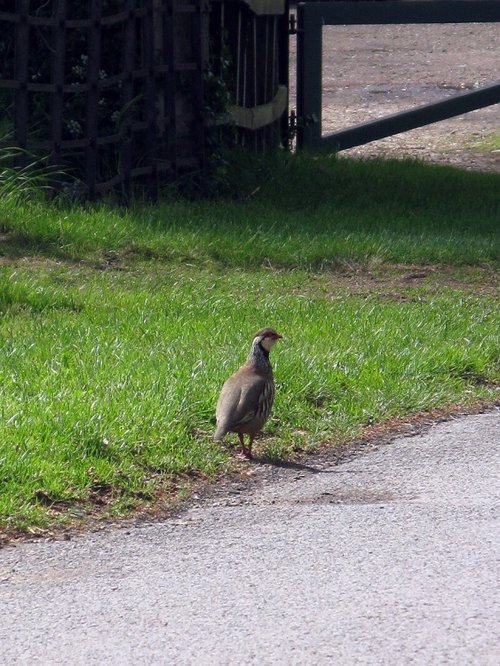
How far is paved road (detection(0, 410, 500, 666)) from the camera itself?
159 inches

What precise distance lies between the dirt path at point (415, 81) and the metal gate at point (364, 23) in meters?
1.39

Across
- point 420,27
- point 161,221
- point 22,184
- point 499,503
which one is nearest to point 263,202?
point 161,221

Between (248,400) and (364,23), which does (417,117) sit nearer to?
(364,23)

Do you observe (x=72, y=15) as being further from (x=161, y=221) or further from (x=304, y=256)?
(x=304, y=256)

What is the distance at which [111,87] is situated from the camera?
39.1 feet

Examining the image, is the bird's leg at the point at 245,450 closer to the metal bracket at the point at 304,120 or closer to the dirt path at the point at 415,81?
the metal bracket at the point at 304,120

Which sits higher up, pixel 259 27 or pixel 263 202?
pixel 259 27

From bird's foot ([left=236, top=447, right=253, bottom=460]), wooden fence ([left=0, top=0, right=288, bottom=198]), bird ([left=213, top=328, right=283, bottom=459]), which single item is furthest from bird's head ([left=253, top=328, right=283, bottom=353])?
wooden fence ([left=0, top=0, right=288, bottom=198])

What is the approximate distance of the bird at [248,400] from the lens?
232 inches

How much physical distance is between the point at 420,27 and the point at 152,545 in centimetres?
2527

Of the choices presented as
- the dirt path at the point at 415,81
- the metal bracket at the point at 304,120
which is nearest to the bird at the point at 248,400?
the metal bracket at the point at 304,120

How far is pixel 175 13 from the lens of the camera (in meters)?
12.2

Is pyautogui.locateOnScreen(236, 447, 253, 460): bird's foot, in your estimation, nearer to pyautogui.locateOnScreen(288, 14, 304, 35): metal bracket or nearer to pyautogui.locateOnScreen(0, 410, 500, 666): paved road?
pyautogui.locateOnScreen(0, 410, 500, 666): paved road

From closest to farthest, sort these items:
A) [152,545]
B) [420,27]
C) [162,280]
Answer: [152,545]
[162,280]
[420,27]
